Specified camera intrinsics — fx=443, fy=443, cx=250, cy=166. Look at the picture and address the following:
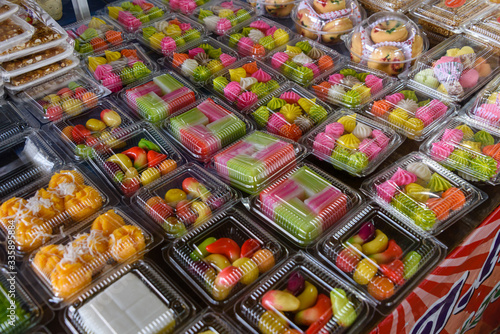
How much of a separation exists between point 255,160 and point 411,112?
816 millimetres

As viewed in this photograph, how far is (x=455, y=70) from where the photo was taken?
2238 mm

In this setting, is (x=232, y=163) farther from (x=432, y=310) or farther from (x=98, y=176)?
(x=432, y=310)

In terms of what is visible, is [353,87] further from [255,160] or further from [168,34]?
[168,34]

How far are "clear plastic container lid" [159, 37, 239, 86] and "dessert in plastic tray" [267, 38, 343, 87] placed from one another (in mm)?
259

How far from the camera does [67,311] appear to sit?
136 centimetres

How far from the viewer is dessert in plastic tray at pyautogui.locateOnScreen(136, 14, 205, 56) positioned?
2.55 metres

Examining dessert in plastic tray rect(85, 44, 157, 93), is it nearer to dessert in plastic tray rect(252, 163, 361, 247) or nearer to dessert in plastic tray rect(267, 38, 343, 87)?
dessert in plastic tray rect(267, 38, 343, 87)

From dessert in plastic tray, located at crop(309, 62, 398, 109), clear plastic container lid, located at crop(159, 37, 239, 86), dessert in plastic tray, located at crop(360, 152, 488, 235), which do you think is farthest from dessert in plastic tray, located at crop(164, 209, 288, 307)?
clear plastic container lid, located at crop(159, 37, 239, 86)

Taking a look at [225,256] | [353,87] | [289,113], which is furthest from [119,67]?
[225,256]

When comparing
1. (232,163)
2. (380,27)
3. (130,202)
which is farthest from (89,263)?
(380,27)

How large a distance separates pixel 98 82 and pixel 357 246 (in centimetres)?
157

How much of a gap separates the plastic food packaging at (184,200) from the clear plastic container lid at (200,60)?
710 mm

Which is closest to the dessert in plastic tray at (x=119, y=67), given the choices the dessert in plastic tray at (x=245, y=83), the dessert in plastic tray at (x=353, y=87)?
the dessert in plastic tray at (x=245, y=83)

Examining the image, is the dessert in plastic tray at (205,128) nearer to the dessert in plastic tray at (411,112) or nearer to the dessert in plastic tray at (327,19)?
the dessert in plastic tray at (411,112)
